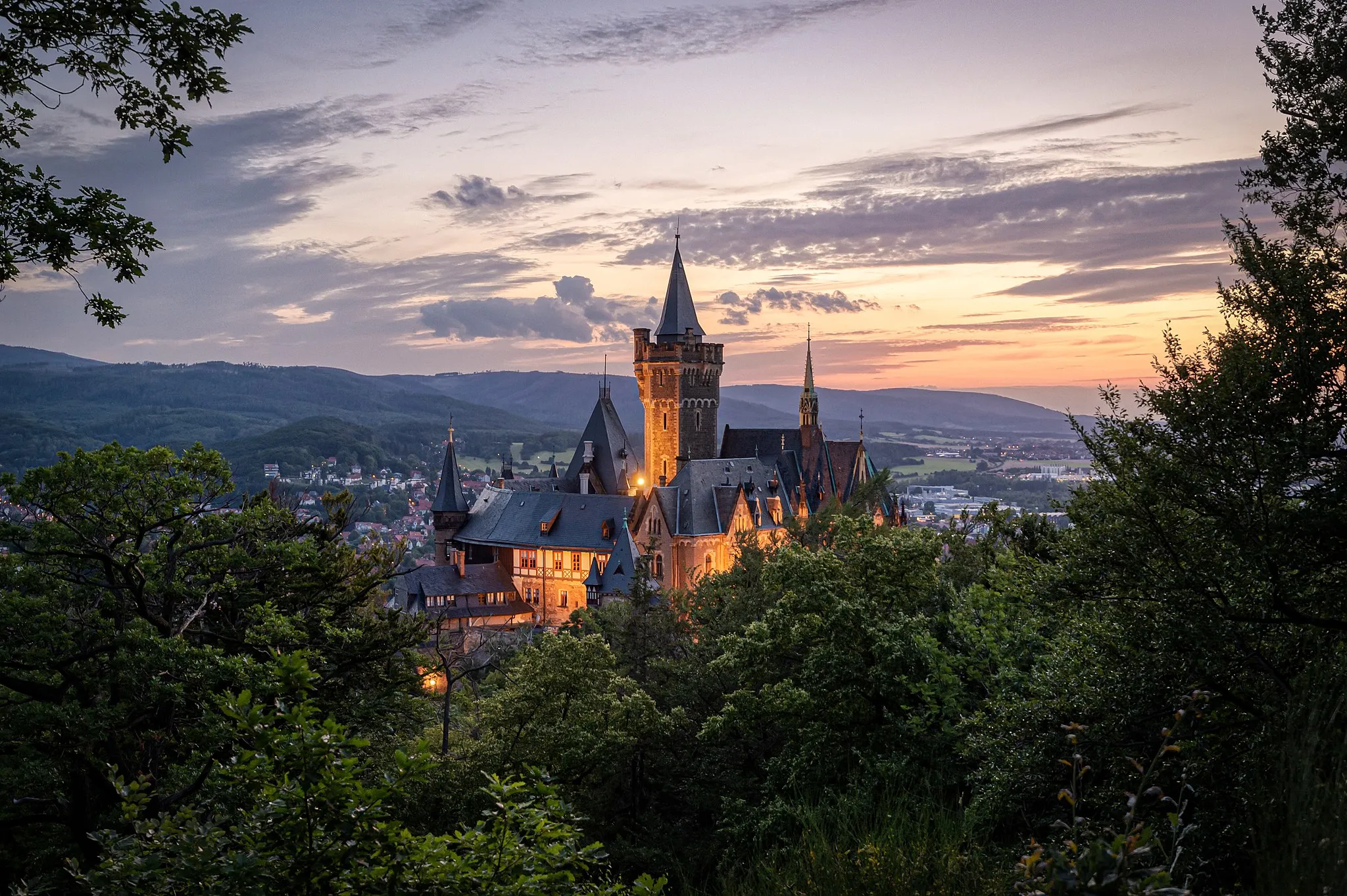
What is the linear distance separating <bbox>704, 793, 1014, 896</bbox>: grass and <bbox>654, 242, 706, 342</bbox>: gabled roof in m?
89.1

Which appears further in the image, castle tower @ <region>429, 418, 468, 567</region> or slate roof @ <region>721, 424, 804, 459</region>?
castle tower @ <region>429, 418, 468, 567</region>

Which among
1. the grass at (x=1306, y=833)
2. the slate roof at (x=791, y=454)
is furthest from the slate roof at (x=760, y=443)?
the grass at (x=1306, y=833)

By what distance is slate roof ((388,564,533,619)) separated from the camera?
86688 mm

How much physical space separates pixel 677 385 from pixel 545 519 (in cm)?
Answer: 1771

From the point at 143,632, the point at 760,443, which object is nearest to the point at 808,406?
the point at 760,443

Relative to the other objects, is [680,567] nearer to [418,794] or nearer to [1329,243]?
[418,794]

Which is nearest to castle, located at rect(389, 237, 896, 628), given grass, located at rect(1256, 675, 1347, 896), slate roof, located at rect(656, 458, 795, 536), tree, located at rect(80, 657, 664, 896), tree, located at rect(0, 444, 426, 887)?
slate roof, located at rect(656, 458, 795, 536)

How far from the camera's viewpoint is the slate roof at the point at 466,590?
86688 mm

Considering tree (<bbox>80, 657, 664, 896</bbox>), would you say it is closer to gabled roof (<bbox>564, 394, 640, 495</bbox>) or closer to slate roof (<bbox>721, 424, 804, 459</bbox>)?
slate roof (<bbox>721, 424, 804, 459</bbox>)

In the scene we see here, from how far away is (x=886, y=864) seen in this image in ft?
24.4

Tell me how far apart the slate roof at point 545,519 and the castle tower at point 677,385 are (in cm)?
700

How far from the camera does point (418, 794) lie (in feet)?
67.6

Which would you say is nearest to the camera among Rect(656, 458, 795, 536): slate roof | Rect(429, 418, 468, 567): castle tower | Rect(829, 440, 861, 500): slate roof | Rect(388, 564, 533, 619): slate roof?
Rect(656, 458, 795, 536): slate roof

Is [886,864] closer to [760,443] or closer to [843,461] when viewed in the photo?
[760,443]
